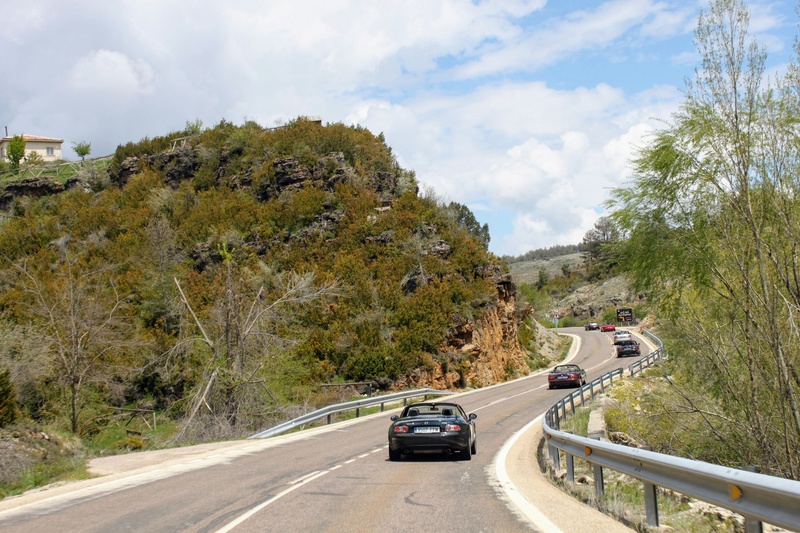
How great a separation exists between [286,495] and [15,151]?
98.9 metres

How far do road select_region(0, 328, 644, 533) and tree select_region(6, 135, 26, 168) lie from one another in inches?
3553

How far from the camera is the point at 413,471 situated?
482 inches

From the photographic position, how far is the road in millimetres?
7320

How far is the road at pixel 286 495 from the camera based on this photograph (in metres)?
7.32

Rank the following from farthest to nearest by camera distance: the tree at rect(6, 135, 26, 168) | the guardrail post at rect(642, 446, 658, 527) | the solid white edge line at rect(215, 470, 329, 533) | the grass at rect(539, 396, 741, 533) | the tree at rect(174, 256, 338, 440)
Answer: the tree at rect(6, 135, 26, 168) < the tree at rect(174, 256, 338, 440) < the solid white edge line at rect(215, 470, 329, 533) < the grass at rect(539, 396, 741, 533) < the guardrail post at rect(642, 446, 658, 527)

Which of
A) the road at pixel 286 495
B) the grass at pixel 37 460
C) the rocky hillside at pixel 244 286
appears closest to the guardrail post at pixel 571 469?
the road at pixel 286 495

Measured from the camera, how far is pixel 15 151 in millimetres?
91688

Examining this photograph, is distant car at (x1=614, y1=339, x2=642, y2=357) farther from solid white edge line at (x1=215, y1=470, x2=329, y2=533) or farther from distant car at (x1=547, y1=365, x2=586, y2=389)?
solid white edge line at (x1=215, y1=470, x2=329, y2=533)

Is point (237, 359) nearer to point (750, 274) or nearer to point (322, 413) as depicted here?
point (322, 413)

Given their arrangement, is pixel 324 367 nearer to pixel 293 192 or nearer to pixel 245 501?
pixel 293 192

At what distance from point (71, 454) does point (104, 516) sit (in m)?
7.76

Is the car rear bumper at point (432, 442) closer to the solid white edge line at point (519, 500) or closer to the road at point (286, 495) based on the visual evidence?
the road at point (286, 495)

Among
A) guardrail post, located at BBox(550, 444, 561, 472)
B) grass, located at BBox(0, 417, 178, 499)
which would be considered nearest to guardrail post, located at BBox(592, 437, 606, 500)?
guardrail post, located at BBox(550, 444, 561, 472)

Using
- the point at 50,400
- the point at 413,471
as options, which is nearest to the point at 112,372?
the point at 50,400
